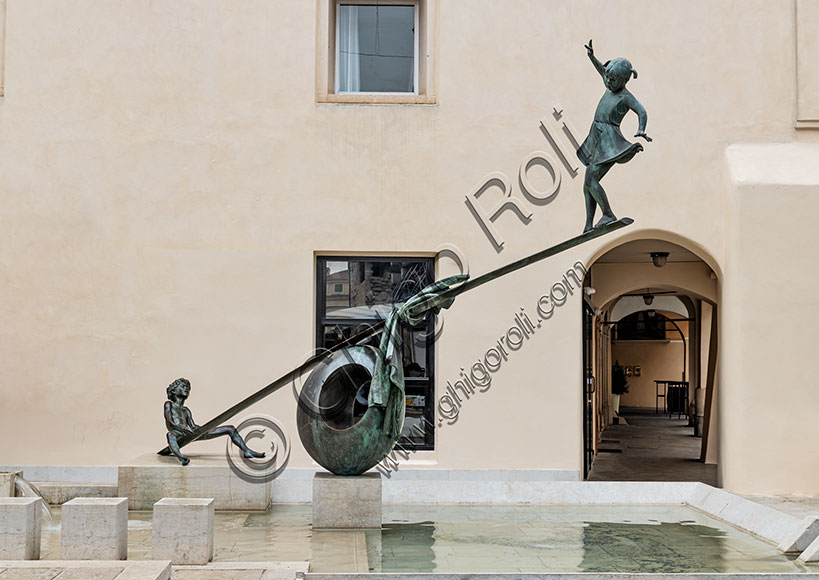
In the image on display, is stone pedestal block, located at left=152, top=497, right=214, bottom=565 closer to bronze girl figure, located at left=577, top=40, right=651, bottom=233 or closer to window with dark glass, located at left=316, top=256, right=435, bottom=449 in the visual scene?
bronze girl figure, located at left=577, top=40, right=651, bottom=233

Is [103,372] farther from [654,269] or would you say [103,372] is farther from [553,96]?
[654,269]

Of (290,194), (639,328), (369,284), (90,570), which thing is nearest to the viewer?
(90,570)

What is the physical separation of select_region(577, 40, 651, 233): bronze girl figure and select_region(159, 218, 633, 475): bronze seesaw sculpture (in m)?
0.80

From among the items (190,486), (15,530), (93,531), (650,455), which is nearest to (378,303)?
(190,486)

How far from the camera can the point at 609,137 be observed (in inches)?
330

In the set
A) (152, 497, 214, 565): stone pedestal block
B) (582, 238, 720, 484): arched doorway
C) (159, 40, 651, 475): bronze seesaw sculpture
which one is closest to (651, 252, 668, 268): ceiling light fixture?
(582, 238, 720, 484): arched doorway

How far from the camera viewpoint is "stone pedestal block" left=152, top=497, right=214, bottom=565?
736cm

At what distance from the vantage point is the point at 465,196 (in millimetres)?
12820

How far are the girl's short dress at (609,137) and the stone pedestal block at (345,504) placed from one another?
338 centimetres

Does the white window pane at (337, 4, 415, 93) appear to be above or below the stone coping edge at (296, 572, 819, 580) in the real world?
above

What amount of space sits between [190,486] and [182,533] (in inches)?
101

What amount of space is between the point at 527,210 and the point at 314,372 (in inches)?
181

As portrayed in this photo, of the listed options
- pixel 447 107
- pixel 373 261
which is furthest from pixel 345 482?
pixel 447 107

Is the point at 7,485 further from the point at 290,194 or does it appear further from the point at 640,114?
the point at 640,114
